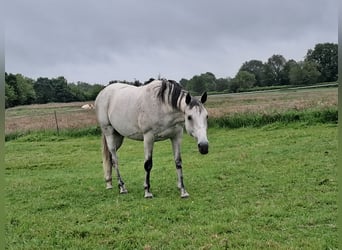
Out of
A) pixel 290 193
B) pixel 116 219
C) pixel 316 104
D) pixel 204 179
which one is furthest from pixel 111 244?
pixel 316 104

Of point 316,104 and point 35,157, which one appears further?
point 316,104

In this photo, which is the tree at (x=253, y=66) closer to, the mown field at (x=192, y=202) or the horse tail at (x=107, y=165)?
the mown field at (x=192, y=202)

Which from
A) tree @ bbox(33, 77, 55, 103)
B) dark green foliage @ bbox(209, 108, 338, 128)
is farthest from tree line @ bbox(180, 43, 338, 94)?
tree @ bbox(33, 77, 55, 103)

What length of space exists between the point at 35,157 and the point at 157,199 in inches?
248

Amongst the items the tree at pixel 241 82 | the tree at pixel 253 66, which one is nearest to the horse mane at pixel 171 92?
the tree at pixel 241 82

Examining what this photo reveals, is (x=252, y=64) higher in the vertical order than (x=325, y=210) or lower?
higher

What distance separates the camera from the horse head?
15.1 ft

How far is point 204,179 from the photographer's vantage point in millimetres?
6258

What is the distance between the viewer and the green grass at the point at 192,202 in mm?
Result: 3568

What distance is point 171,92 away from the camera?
523cm

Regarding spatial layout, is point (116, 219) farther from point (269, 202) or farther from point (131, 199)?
point (269, 202)

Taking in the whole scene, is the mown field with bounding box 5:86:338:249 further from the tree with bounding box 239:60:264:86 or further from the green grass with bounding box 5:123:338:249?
the tree with bounding box 239:60:264:86

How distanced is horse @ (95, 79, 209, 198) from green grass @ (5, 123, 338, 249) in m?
0.58

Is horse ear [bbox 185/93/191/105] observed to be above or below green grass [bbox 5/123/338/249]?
above
